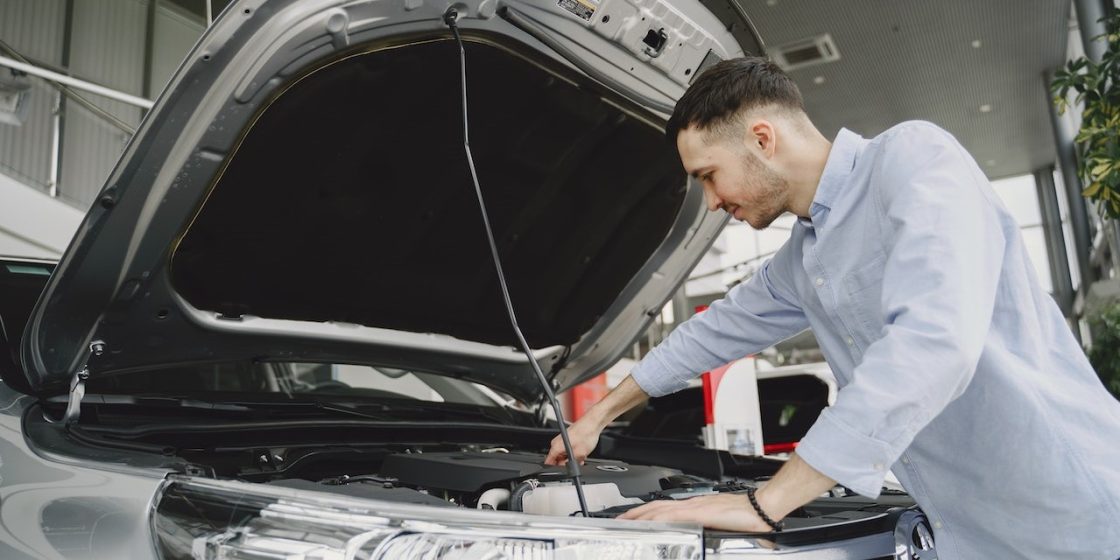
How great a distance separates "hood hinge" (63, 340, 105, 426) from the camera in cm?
143

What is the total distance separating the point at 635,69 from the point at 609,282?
2.64ft

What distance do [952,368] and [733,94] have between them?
0.55m

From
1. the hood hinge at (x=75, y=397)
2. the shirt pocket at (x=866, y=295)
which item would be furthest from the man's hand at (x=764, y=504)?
the hood hinge at (x=75, y=397)

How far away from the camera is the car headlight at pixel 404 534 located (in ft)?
2.79

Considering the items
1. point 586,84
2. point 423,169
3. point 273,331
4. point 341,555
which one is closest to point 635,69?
point 586,84

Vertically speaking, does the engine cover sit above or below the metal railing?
below

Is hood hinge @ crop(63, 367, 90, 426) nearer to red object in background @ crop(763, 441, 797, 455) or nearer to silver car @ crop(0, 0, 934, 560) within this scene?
silver car @ crop(0, 0, 934, 560)

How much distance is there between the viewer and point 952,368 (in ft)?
2.97

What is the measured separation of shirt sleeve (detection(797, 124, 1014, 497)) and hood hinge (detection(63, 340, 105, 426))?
128 cm

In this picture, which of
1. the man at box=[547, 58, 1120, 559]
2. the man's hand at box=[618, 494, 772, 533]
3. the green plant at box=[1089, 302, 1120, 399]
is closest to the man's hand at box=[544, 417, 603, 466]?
the man at box=[547, 58, 1120, 559]

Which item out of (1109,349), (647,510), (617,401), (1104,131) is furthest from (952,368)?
(1109,349)

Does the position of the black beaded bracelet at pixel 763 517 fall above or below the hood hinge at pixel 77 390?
below

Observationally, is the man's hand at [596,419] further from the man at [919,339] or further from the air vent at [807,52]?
the air vent at [807,52]

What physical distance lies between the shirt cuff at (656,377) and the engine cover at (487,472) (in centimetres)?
20
